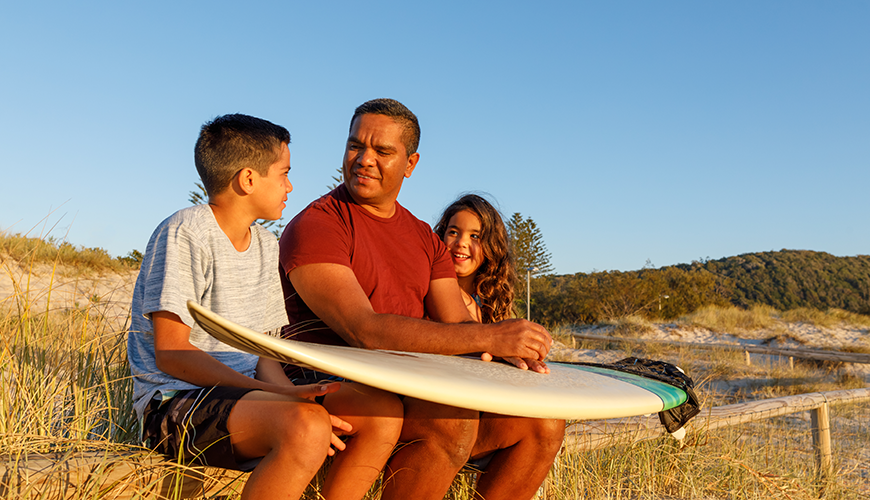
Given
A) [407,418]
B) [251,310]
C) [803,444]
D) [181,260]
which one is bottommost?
[803,444]

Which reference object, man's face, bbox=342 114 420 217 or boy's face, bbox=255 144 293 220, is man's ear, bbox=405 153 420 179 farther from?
boy's face, bbox=255 144 293 220

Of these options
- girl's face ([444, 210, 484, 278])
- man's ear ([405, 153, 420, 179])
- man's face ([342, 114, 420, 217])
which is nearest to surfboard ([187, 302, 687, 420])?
man's face ([342, 114, 420, 217])

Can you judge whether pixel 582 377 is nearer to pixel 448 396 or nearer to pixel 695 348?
pixel 448 396

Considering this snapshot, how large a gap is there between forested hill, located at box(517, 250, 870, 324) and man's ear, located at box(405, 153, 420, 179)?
51.0ft

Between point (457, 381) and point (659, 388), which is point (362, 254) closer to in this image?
point (457, 381)

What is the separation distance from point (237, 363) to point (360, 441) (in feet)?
1.65

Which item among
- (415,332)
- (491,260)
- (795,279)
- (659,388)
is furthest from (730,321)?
(795,279)

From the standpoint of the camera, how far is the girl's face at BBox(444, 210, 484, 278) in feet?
11.0

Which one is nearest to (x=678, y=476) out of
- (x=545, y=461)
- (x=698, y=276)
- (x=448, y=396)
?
(x=545, y=461)

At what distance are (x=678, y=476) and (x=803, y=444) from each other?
3.28 m

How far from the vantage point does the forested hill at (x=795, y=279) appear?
45406 millimetres

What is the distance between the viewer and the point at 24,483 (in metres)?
1.26

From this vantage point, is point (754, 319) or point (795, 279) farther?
point (795, 279)

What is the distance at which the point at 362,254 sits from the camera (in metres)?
2.19
